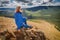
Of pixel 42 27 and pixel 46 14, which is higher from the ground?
pixel 46 14

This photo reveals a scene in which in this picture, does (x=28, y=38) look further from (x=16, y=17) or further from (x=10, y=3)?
(x=10, y=3)

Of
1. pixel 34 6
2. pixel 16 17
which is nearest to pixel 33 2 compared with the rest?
pixel 34 6

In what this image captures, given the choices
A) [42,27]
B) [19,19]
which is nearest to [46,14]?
[42,27]

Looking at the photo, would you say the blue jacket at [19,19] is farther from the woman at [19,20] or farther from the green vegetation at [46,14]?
the green vegetation at [46,14]

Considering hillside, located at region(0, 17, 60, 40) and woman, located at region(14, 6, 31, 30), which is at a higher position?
woman, located at region(14, 6, 31, 30)

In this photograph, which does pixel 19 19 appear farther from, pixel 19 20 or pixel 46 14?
pixel 46 14

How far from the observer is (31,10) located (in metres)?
1.97

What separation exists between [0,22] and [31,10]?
442 mm

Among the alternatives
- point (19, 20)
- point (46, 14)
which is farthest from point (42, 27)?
point (19, 20)

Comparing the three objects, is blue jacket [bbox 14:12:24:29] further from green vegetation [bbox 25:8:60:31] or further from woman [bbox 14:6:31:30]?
green vegetation [bbox 25:8:60:31]

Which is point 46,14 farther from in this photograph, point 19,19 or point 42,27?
point 19,19

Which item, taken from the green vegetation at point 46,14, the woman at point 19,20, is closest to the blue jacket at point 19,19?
the woman at point 19,20

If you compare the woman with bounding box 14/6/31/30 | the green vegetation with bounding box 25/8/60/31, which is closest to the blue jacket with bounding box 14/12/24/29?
the woman with bounding box 14/6/31/30

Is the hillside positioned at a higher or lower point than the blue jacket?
lower
